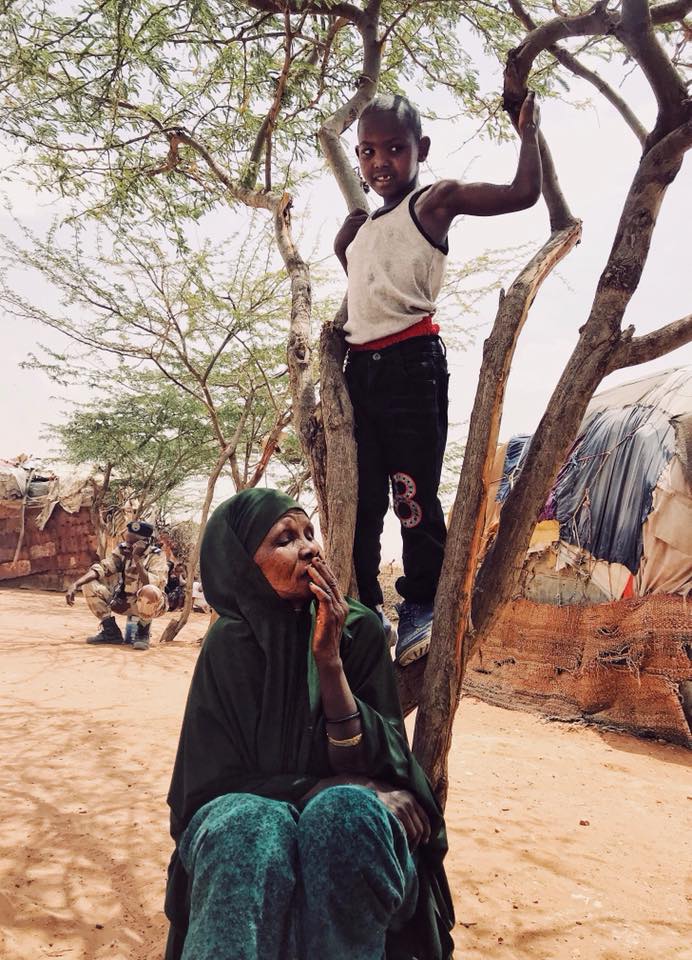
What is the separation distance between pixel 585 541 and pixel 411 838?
6335mm

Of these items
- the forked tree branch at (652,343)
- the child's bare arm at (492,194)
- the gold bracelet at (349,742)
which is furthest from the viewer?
the forked tree branch at (652,343)

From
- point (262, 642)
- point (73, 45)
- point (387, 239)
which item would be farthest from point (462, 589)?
point (73, 45)

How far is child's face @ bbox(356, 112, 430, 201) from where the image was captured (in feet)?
7.74

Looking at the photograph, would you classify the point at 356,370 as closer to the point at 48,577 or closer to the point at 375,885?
the point at 375,885

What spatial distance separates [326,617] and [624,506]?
6196mm

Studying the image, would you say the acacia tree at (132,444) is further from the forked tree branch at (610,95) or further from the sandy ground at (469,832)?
the forked tree branch at (610,95)

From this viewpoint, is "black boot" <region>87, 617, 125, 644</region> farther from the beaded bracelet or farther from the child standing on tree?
the beaded bracelet

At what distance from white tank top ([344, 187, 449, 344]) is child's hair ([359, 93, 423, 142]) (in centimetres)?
24

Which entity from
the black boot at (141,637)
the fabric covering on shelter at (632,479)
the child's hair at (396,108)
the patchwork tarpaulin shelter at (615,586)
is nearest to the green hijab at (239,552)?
the child's hair at (396,108)

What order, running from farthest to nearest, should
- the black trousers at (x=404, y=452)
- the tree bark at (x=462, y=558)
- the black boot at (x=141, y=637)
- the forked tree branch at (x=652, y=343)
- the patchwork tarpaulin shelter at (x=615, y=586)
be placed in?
the black boot at (x=141, y=637), the patchwork tarpaulin shelter at (x=615, y=586), the forked tree branch at (x=652, y=343), the black trousers at (x=404, y=452), the tree bark at (x=462, y=558)

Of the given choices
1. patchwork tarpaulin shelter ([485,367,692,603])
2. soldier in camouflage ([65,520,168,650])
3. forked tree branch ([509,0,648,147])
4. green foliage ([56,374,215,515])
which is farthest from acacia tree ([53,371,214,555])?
forked tree branch ([509,0,648,147])

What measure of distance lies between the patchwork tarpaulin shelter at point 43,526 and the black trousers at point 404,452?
50.9ft

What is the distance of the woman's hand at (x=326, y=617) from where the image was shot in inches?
67.7

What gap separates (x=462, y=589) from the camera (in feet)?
7.63
